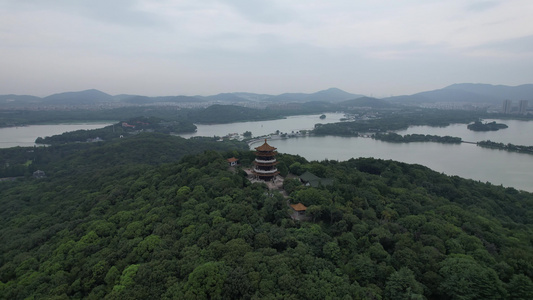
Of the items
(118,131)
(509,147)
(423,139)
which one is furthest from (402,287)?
(118,131)

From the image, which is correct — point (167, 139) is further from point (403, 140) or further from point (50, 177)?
point (403, 140)

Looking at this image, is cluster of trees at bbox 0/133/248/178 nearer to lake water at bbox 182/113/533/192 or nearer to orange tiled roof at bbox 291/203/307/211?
lake water at bbox 182/113/533/192

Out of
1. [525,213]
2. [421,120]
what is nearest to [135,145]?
[525,213]

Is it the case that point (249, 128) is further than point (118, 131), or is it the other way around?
point (249, 128)

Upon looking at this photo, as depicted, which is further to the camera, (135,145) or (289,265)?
(135,145)

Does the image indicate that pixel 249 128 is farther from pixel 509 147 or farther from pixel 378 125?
pixel 509 147

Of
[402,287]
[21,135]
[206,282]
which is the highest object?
[21,135]

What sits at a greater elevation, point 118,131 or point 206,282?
point 118,131
